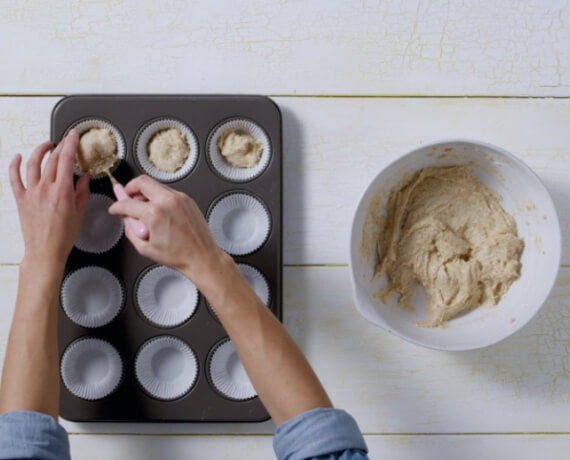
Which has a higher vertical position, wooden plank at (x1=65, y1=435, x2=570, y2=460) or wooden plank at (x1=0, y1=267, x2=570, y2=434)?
wooden plank at (x1=0, y1=267, x2=570, y2=434)

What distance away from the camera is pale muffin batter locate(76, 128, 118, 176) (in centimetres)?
92

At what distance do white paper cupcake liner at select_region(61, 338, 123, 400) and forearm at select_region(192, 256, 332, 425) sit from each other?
0.32 meters

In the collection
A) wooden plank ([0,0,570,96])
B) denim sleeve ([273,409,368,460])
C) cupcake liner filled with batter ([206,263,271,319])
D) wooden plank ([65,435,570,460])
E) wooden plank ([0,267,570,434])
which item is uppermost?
wooden plank ([0,0,570,96])

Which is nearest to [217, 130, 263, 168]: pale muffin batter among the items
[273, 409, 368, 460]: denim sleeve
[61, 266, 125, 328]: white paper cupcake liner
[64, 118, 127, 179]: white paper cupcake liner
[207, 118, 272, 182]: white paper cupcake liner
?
[207, 118, 272, 182]: white paper cupcake liner

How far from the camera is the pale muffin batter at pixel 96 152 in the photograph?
0.92 meters

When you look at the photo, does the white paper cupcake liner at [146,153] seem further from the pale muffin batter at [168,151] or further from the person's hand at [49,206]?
the person's hand at [49,206]

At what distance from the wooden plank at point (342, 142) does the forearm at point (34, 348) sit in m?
0.16

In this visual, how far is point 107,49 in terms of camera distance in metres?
0.99

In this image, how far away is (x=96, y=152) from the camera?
92 cm

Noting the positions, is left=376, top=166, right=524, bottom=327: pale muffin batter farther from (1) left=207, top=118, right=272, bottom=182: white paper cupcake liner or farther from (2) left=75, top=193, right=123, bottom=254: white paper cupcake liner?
(2) left=75, top=193, right=123, bottom=254: white paper cupcake liner

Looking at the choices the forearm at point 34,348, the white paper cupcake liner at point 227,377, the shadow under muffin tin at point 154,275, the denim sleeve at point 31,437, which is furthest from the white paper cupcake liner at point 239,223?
the denim sleeve at point 31,437

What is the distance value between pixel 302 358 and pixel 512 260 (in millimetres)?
418

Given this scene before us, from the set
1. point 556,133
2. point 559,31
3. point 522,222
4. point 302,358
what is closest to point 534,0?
point 559,31

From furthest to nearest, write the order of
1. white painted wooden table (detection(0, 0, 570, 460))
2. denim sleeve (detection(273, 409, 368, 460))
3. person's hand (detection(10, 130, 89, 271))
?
white painted wooden table (detection(0, 0, 570, 460)) < person's hand (detection(10, 130, 89, 271)) < denim sleeve (detection(273, 409, 368, 460))
